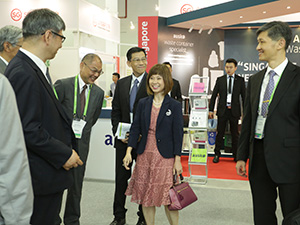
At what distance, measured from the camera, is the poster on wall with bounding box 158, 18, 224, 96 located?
942cm

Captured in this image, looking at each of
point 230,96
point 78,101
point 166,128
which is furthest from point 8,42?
point 230,96

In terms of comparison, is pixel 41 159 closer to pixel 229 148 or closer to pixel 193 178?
pixel 193 178

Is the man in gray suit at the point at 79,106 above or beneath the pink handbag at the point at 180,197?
above

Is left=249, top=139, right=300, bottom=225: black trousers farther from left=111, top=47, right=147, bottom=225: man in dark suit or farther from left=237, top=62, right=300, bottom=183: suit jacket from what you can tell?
left=111, top=47, right=147, bottom=225: man in dark suit

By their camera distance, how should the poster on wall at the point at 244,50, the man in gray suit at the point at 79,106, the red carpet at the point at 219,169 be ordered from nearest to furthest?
the man in gray suit at the point at 79,106 < the red carpet at the point at 219,169 < the poster on wall at the point at 244,50

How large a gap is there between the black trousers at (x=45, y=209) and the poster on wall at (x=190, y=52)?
7677mm

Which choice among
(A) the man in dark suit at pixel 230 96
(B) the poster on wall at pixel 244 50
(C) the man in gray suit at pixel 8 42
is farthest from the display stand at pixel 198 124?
(B) the poster on wall at pixel 244 50

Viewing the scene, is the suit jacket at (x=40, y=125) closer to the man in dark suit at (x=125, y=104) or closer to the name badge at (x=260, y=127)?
the name badge at (x=260, y=127)

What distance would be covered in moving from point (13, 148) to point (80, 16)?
661 centimetres

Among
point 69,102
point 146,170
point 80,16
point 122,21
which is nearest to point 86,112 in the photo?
point 69,102

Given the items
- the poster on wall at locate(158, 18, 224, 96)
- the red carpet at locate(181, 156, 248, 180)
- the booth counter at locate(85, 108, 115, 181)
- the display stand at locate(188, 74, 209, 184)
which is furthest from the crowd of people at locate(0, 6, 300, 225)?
the poster on wall at locate(158, 18, 224, 96)

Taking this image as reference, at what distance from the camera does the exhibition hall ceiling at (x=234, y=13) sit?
7.12 m

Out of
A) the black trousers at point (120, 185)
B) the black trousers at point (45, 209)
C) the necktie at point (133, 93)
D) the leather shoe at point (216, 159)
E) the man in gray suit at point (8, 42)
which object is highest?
the man in gray suit at point (8, 42)

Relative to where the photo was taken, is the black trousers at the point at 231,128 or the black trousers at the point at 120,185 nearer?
the black trousers at the point at 120,185
